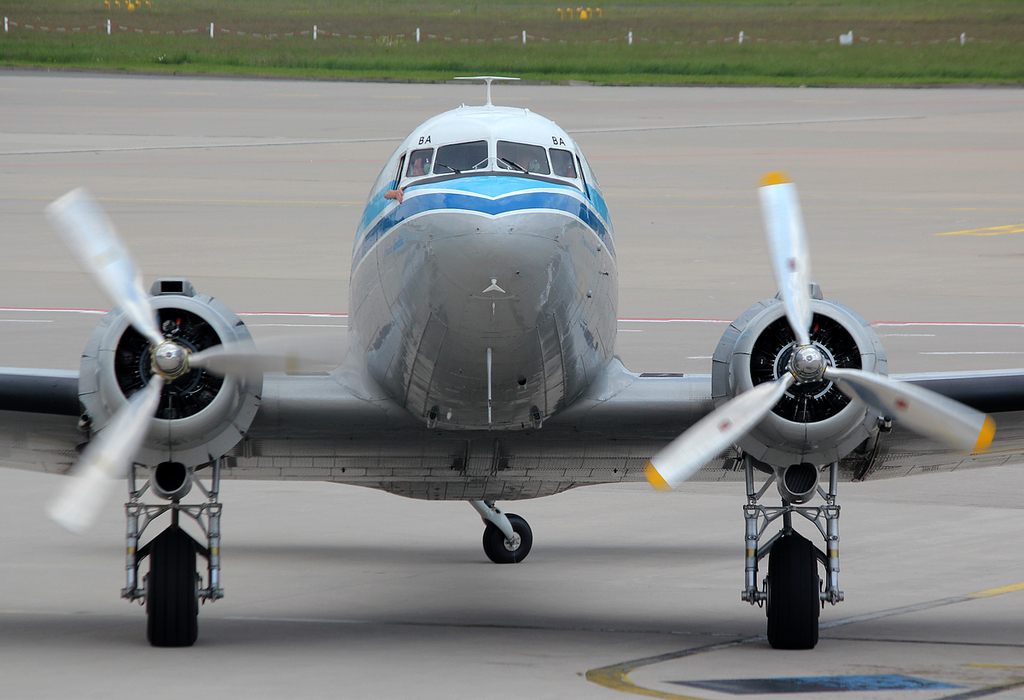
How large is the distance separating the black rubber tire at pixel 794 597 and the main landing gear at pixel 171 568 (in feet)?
11.7

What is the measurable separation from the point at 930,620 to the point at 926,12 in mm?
124695

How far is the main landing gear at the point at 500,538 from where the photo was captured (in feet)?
42.3

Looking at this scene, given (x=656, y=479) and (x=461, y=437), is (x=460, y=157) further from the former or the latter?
(x=656, y=479)

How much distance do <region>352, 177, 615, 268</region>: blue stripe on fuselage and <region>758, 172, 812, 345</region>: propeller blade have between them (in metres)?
1.31

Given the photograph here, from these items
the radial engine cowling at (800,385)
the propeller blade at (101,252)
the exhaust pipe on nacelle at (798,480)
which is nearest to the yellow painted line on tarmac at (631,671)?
the exhaust pipe on nacelle at (798,480)

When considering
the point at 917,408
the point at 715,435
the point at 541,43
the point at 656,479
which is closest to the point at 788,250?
the point at 917,408

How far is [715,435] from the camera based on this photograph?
30.1 feet

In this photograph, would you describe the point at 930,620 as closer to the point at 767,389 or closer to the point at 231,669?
the point at 767,389

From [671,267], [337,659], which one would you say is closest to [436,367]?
[337,659]

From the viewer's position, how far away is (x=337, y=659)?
9602mm

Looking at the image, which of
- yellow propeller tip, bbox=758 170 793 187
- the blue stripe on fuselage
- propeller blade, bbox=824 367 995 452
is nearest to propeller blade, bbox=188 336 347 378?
the blue stripe on fuselage

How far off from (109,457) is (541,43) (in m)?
91.4

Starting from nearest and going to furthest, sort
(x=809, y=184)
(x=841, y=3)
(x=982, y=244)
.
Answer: (x=982, y=244)
(x=809, y=184)
(x=841, y=3)

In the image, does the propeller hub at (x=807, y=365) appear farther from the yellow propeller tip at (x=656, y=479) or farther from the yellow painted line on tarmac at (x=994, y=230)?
the yellow painted line on tarmac at (x=994, y=230)
